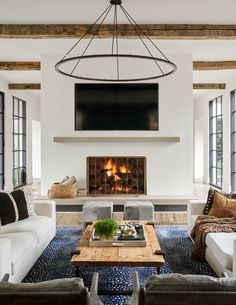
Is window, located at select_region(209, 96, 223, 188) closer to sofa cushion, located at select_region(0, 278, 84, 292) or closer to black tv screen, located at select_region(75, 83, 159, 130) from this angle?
black tv screen, located at select_region(75, 83, 159, 130)

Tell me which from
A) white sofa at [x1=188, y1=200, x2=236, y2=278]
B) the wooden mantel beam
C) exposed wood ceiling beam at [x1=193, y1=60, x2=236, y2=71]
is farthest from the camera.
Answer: exposed wood ceiling beam at [x1=193, y1=60, x2=236, y2=71]

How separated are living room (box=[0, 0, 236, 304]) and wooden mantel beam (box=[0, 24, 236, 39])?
15 millimetres

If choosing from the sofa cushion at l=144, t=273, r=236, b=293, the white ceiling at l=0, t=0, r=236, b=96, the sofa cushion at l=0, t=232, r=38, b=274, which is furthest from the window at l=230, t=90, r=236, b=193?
the sofa cushion at l=144, t=273, r=236, b=293

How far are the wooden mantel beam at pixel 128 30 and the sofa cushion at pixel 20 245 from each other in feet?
10.1

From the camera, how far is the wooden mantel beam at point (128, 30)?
5.24m

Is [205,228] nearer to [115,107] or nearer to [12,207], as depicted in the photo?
[12,207]

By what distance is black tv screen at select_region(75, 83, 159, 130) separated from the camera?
6.95 m

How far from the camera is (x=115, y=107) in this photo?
698 centimetres

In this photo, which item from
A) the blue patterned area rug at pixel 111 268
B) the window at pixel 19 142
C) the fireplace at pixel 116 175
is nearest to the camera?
the blue patterned area rug at pixel 111 268

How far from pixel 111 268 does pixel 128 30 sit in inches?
139

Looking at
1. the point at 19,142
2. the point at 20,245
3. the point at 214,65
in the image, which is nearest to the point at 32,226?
the point at 20,245

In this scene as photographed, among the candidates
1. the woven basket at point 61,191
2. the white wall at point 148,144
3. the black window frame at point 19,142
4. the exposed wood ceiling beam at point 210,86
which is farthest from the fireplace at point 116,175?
the black window frame at point 19,142

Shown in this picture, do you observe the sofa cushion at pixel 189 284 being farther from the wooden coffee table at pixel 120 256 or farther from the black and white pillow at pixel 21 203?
the black and white pillow at pixel 21 203

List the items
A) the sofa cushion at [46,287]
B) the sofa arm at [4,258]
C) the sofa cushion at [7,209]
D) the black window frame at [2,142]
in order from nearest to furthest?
the sofa cushion at [46,287]
the sofa arm at [4,258]
the sofa cushion at [7,209]
the black window frame at [2,142]
